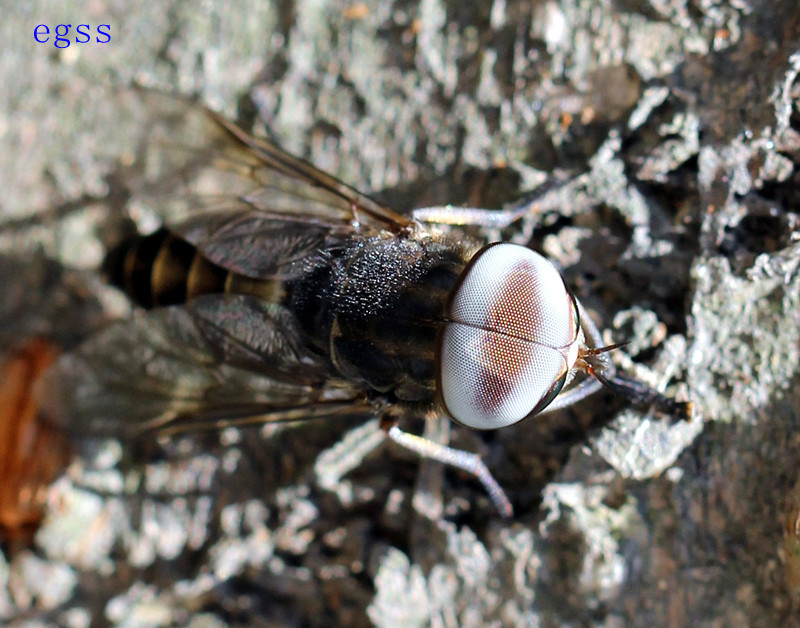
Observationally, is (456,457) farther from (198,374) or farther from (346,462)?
(198,374)

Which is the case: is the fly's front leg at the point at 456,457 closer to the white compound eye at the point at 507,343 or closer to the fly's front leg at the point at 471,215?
the white compound eye at the point at 507,343

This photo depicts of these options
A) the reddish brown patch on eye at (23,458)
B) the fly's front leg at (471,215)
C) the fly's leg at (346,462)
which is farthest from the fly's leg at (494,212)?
the reddish brown patch on eye at (23,458)

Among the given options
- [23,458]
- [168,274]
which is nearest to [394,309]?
[168,274]

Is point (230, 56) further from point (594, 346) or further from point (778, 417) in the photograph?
point (778, 417)

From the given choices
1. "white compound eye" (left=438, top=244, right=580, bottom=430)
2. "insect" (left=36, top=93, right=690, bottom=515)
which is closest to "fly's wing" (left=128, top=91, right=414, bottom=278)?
"insect" (left=36, top=93, right=690, bottom=515)

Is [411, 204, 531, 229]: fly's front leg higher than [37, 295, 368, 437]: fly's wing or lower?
higher

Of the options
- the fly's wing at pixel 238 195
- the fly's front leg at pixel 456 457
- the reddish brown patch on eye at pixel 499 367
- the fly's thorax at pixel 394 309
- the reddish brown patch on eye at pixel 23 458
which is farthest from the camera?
the reddish brown patch on eye at pixel 23 458

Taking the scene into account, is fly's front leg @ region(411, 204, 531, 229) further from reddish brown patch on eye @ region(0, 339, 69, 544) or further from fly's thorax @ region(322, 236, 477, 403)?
reddish brown patch on eye @ region(0, 339, 69, 544)
